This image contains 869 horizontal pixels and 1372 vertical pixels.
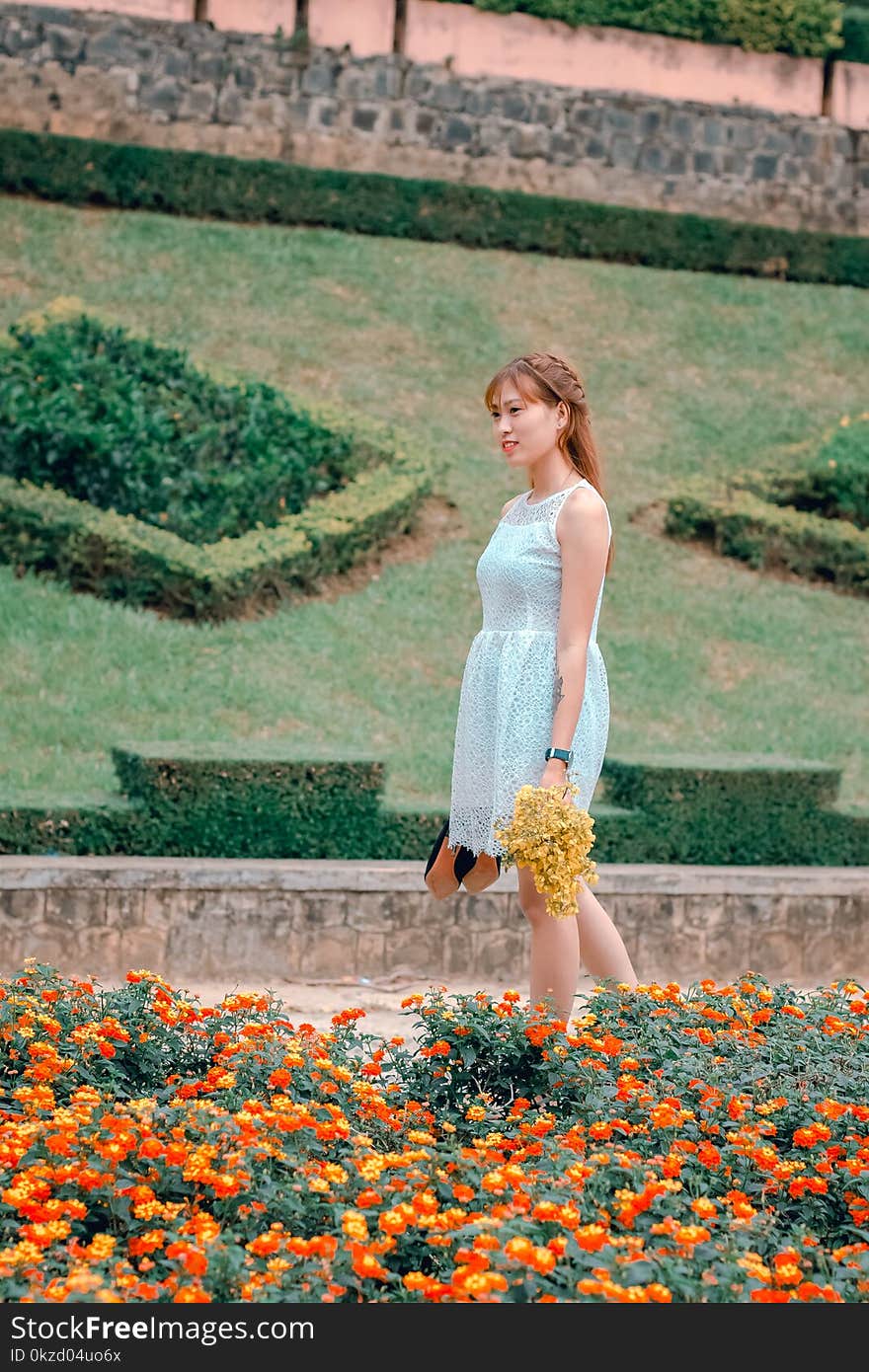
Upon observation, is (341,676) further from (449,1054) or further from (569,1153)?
(569,1153)

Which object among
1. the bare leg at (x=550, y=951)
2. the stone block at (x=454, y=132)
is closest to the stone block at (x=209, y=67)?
the stone block at (x=454, y=132)

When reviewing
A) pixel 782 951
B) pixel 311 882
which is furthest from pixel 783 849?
pixel 311 882

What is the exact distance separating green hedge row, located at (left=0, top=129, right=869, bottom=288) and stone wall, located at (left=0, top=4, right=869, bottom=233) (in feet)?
2.66

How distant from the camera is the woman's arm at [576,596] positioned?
12.5 ft

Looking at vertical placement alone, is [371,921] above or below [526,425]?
below

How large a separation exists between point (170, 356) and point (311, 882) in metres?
6.44

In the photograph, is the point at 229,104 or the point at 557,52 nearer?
the point at 229,104

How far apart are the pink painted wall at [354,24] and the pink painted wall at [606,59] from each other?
0.89ft

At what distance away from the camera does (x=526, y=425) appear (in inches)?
157

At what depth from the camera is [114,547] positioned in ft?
32.0

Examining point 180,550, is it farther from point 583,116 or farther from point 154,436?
point 583,116

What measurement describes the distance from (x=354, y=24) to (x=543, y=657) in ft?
47.9

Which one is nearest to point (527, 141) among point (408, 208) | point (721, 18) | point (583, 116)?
point (583, 116)

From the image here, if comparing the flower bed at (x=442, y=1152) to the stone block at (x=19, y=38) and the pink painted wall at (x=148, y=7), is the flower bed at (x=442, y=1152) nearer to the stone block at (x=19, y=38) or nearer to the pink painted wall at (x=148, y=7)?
the stone block at (x=19, y=38)
